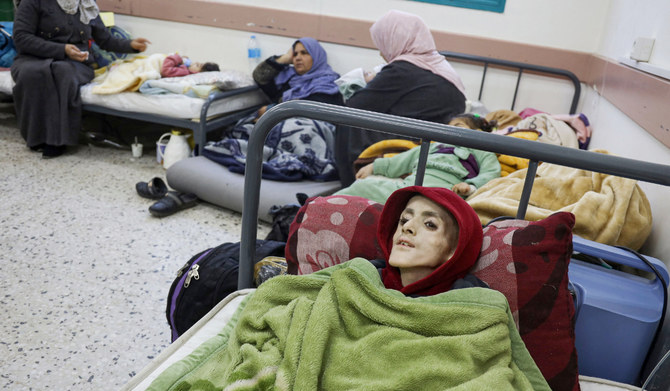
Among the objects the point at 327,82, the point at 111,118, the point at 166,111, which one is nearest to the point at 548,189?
the point at 327,82

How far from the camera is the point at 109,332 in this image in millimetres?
2033

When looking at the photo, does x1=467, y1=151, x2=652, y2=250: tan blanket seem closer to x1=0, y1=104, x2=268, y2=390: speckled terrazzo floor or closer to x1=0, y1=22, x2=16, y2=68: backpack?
x1=0, y1=104, x2=268, y2=390: speckled terrazzo floor

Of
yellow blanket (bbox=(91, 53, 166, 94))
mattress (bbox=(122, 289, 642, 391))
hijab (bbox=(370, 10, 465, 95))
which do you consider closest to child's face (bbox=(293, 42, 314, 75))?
hijab (bbox=(370, 10, 465, 95))

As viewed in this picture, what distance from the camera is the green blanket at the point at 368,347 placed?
102 cm

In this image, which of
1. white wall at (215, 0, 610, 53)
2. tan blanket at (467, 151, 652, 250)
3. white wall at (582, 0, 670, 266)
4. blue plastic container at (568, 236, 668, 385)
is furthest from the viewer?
white wall at (215, 0, 610, 53)

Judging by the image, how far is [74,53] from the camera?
3826 mm

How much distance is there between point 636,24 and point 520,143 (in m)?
1.84

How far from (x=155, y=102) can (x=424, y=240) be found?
2964 mm

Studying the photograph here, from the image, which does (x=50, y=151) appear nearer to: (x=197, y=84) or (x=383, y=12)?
(x=197, y=84)

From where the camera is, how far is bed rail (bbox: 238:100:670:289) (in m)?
1.17

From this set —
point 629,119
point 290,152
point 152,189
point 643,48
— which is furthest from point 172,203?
point 643,48

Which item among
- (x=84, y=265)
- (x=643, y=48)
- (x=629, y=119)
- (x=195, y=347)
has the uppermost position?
(x=643, y=48)

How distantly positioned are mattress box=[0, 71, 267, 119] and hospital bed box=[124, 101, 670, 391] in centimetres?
238

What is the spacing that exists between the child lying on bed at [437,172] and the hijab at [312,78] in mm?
1420
